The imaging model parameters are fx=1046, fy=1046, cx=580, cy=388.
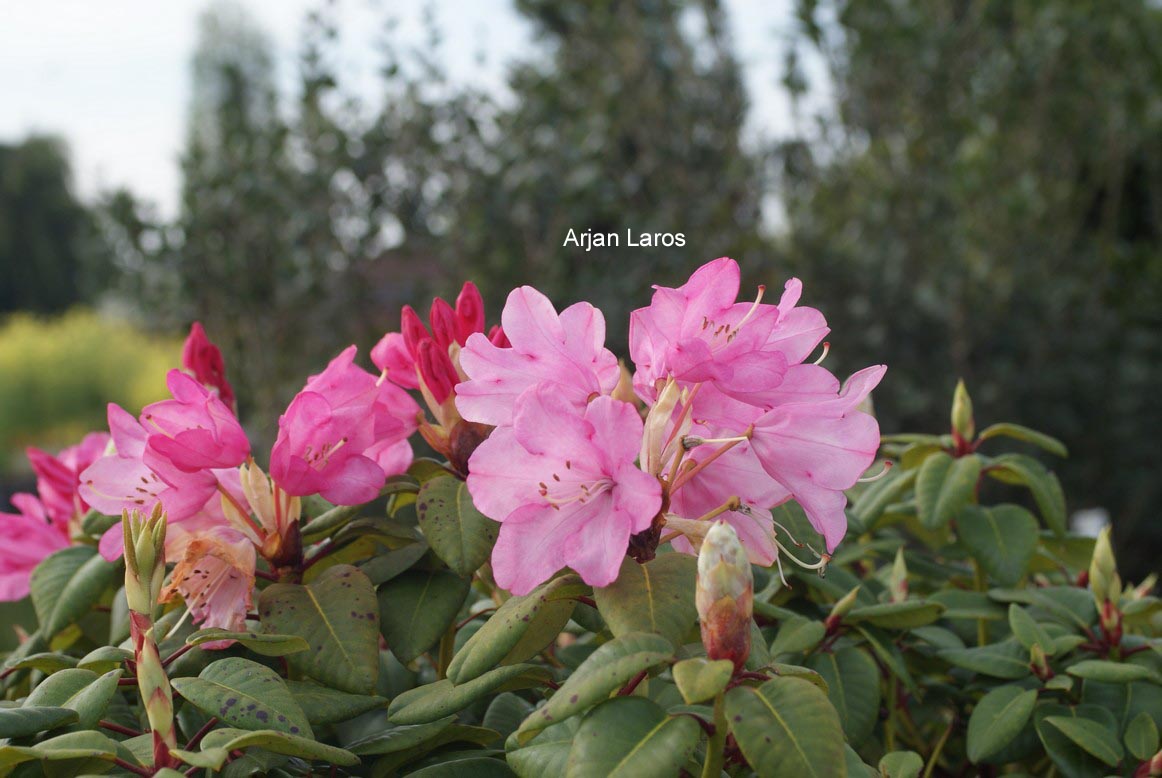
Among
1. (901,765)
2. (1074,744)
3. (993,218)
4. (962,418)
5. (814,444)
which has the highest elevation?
(814,444)

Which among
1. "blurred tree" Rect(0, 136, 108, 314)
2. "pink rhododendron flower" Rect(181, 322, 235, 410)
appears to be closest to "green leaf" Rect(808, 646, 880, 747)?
"pink rhododendron flower" Rect(181, 322, 235, 410)

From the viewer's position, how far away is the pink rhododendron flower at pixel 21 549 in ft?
3.74

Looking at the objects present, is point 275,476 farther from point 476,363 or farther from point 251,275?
point 251,275

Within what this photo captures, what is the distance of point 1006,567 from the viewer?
109 cm

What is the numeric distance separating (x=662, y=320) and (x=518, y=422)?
146 mm

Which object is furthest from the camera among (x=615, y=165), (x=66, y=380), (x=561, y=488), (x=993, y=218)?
(x=66, y=380)

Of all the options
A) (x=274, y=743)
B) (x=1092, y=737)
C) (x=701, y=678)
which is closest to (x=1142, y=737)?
(x=1092, y=737)

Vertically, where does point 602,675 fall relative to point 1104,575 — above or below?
above

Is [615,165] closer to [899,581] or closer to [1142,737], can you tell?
[899,581]

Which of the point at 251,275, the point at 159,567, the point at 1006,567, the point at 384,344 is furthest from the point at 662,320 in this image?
the point at 251,275

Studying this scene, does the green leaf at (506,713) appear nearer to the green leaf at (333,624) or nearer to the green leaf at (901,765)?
the green leaf at (333,624)

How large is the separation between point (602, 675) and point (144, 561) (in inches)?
13.5

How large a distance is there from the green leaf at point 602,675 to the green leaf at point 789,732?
0.06 m

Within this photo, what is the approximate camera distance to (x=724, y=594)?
25.6 inches
